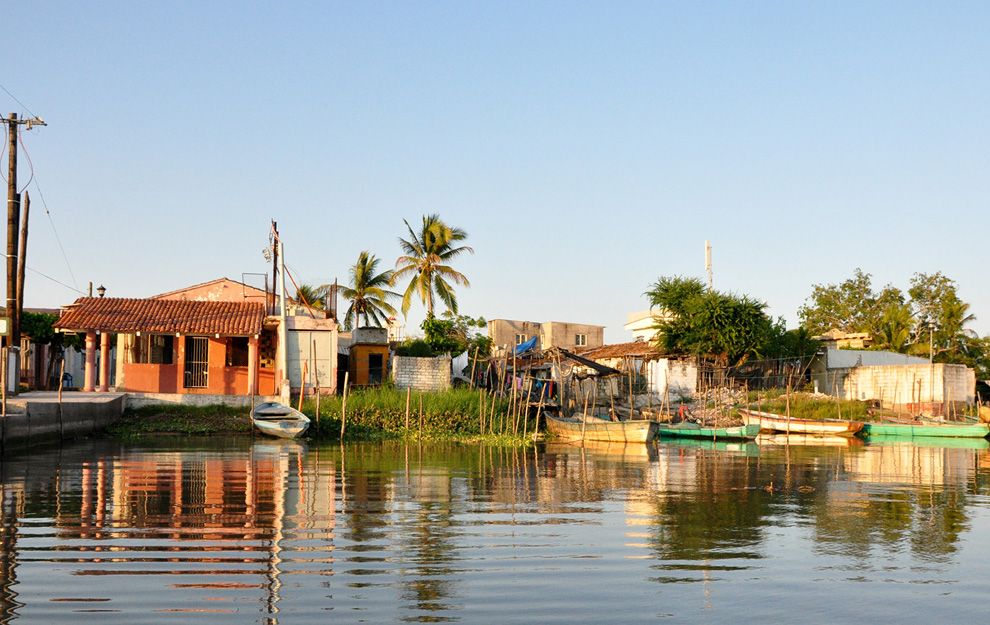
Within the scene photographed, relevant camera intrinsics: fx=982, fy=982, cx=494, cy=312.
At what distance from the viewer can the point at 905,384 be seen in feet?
145

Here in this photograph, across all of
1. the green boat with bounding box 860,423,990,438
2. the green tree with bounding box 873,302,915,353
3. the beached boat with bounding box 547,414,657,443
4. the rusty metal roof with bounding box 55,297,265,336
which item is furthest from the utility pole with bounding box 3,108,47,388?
the green tree with bounding box 873,302,915,353

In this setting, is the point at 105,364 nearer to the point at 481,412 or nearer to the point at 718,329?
the point at 481,412

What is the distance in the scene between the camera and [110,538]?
11.2 metres

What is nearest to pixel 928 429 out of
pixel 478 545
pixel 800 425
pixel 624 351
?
pixel 800 425

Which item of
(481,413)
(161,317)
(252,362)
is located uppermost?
(161,317)

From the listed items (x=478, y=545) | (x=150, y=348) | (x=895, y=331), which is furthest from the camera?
(x=895, y=331)

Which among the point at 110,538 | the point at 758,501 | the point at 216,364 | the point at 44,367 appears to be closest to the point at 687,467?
the point at 758,501

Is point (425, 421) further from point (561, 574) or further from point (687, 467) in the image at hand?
point (561, 574)

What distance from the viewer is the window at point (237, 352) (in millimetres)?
35781

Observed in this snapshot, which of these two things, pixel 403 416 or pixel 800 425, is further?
pixel 800 425

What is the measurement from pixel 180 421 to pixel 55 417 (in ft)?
19.1

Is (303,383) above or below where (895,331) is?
below

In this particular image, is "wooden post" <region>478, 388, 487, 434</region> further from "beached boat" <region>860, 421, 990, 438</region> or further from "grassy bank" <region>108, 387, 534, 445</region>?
"beached boat" <region>860, 421, 990, 438</region>

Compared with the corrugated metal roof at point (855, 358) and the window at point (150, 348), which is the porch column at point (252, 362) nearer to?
the window at point (150, 348)
